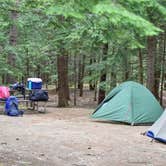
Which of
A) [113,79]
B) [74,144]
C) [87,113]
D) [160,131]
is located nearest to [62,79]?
[113,79]

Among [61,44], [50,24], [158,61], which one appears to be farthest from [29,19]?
[158,61]

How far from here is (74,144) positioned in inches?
360

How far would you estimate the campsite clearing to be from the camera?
301 inches

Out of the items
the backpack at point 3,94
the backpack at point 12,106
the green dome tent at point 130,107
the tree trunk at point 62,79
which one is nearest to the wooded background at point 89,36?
the tree trunk at point 62,79

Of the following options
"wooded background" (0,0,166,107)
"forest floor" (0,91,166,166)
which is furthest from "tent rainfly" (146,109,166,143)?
"wooded background" (0,0,166,107)

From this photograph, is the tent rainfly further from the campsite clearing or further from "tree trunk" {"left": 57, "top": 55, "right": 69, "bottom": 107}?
"tree trunk" {"left": 57, "top": 55, "right": 69, "bottom": 107}

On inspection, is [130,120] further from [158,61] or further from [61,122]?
[158,61]

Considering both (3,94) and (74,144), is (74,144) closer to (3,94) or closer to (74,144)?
(74,144)

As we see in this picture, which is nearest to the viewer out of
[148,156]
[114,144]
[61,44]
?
[148,156]

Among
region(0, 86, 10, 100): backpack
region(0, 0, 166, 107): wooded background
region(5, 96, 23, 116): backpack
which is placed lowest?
region(5, 96, 23, 116): backpack

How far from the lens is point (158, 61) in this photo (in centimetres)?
1989

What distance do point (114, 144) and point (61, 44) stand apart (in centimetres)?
661

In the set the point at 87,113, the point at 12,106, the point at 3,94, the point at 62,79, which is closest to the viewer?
the point at 12,106

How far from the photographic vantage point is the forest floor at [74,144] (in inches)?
300
